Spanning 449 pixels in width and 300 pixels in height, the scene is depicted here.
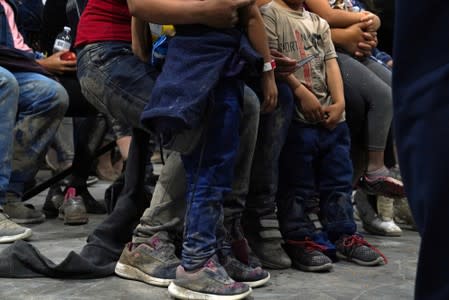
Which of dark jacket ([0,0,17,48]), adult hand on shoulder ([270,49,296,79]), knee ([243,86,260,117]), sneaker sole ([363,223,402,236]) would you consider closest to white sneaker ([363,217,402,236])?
sneaker sole ([363,223,402,236])

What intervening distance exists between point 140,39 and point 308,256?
37.2 inches

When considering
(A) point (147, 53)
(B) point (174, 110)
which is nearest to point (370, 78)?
(A) point (147, 53)

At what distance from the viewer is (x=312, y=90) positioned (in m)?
2.93

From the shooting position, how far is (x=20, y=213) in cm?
346

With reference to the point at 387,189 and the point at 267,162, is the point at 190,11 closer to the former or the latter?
the point at 267,162

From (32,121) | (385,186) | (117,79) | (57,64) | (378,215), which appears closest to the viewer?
(117,79)

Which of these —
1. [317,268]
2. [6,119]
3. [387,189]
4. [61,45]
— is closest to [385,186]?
[387,189]

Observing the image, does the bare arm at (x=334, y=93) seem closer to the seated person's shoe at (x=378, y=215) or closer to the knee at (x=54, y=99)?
the seated person's shoe at (x=378, y=215)

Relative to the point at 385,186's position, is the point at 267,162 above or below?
above

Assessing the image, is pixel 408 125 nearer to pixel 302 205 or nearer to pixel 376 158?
pixel 302 205

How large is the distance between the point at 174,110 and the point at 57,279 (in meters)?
0.70

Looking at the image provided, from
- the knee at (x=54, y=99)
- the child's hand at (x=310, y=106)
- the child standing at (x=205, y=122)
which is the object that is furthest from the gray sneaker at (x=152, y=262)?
the knee at (x=54, y=99)

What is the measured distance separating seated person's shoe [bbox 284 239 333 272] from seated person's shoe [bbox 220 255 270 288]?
0.90 ft

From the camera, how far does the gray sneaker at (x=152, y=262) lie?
93.7 inches
